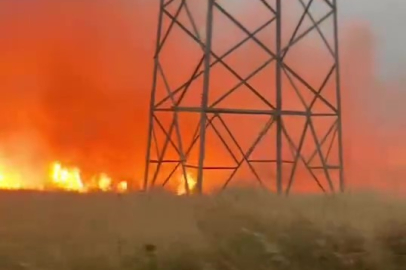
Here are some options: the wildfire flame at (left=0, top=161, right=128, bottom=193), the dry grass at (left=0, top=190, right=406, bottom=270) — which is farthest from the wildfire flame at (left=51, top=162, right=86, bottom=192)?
the dry grass at (left=0, top=190, right=406, bottom=270)

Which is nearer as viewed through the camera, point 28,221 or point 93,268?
point 93,268

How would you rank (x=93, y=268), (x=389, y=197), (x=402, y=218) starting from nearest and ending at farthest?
1. (x=93, y=268)
2. (x=402, y=218)
3. (x=389, y=197)

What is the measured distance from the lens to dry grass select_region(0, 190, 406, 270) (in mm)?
5953

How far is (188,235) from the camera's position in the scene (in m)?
6.62

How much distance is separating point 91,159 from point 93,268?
999 cm

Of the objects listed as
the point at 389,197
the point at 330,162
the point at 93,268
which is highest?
the point at 330,162

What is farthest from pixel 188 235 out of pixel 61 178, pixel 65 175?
pixel 65 175

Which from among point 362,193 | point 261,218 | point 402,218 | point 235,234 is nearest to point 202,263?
point 235,234

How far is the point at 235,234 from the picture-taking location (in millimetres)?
6695

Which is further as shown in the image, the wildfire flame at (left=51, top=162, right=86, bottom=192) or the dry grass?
the wildfire flame at (left=51, top=162, right=86, bottom=192)

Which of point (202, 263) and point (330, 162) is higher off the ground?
point (330, 162)

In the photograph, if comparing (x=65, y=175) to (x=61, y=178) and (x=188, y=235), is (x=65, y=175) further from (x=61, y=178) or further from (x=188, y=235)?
(x=188, y=235)

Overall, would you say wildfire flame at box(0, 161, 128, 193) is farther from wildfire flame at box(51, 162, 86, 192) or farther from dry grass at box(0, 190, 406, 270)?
dry grass at box(0, 190, 406, 270)

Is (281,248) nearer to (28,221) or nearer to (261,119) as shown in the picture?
(28,221)
